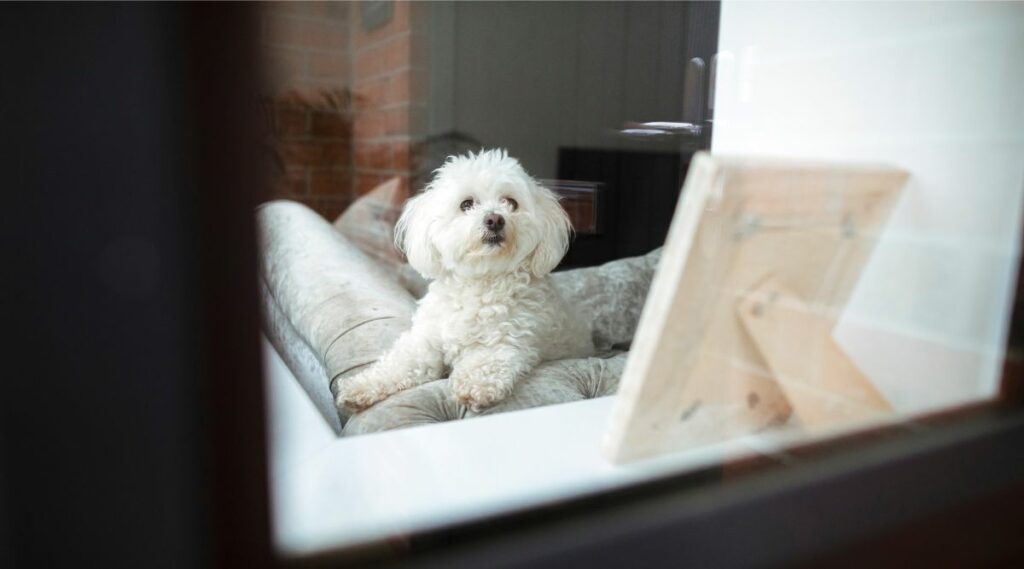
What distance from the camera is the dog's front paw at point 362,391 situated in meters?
0.75

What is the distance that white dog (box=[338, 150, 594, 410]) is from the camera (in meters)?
0.91

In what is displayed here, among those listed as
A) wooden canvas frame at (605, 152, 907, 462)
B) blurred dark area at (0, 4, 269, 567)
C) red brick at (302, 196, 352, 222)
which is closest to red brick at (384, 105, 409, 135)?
red brick at (302, 196, 352, 222)

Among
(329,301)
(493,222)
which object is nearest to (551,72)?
(493,222)

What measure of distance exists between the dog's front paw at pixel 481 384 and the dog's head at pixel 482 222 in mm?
142

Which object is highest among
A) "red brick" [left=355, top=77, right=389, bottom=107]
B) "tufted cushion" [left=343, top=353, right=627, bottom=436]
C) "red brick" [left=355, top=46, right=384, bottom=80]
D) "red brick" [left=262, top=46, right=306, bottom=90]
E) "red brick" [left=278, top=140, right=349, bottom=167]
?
"red brick" [left=355, top=46, right=384, bottom=80]

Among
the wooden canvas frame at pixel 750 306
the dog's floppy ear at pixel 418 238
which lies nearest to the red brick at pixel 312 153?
the dog's floppy ear at pixel 418 238

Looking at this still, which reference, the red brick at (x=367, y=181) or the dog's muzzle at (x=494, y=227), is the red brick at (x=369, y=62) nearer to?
the red brick at (x=367, y=181)

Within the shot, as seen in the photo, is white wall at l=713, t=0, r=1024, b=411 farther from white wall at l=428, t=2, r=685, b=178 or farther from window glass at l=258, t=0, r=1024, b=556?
white wall at l=428, t=2, r=685, b=178

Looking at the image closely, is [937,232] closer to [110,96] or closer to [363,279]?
[363,279]

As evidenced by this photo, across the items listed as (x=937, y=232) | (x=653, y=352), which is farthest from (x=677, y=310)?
(x=937, y=232)

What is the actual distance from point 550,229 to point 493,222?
0.10 m

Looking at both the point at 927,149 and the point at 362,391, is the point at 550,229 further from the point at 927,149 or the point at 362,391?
the point at 927,149

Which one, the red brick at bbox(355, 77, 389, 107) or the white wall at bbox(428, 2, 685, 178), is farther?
the white wall at bbox(428, 2, 685, 178)

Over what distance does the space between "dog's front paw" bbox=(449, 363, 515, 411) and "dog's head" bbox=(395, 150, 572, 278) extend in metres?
0.14
